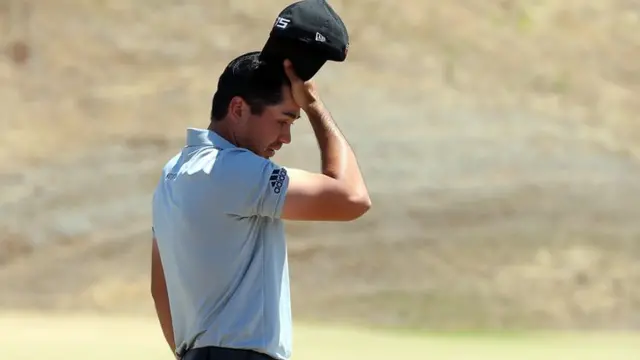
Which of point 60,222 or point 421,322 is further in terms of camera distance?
point 60,222

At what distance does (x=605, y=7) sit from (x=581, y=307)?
4373 millimetres

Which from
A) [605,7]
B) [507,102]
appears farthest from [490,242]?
[605,7]

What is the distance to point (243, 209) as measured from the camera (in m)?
1.88

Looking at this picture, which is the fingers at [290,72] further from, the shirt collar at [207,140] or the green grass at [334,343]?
the green grass at [334,343]

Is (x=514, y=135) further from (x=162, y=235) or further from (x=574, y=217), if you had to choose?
(x=162, y=235)

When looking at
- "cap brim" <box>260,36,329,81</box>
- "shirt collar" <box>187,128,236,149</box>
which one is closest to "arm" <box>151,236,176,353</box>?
"shirt collar" <box>187,128,236,149</box>

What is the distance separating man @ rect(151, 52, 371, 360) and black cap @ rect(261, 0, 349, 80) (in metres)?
0.02

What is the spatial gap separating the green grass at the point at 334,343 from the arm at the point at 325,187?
479cm

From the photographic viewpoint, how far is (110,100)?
12414 mm

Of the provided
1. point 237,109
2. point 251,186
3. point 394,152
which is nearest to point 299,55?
point 237,109

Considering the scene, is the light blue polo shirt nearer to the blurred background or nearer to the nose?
the nose

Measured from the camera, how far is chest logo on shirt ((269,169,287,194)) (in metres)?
1.88

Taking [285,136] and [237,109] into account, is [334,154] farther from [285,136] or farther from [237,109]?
[237,109]

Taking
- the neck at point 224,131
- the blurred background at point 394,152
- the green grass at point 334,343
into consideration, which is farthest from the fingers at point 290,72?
the blurred background at point 394,152
